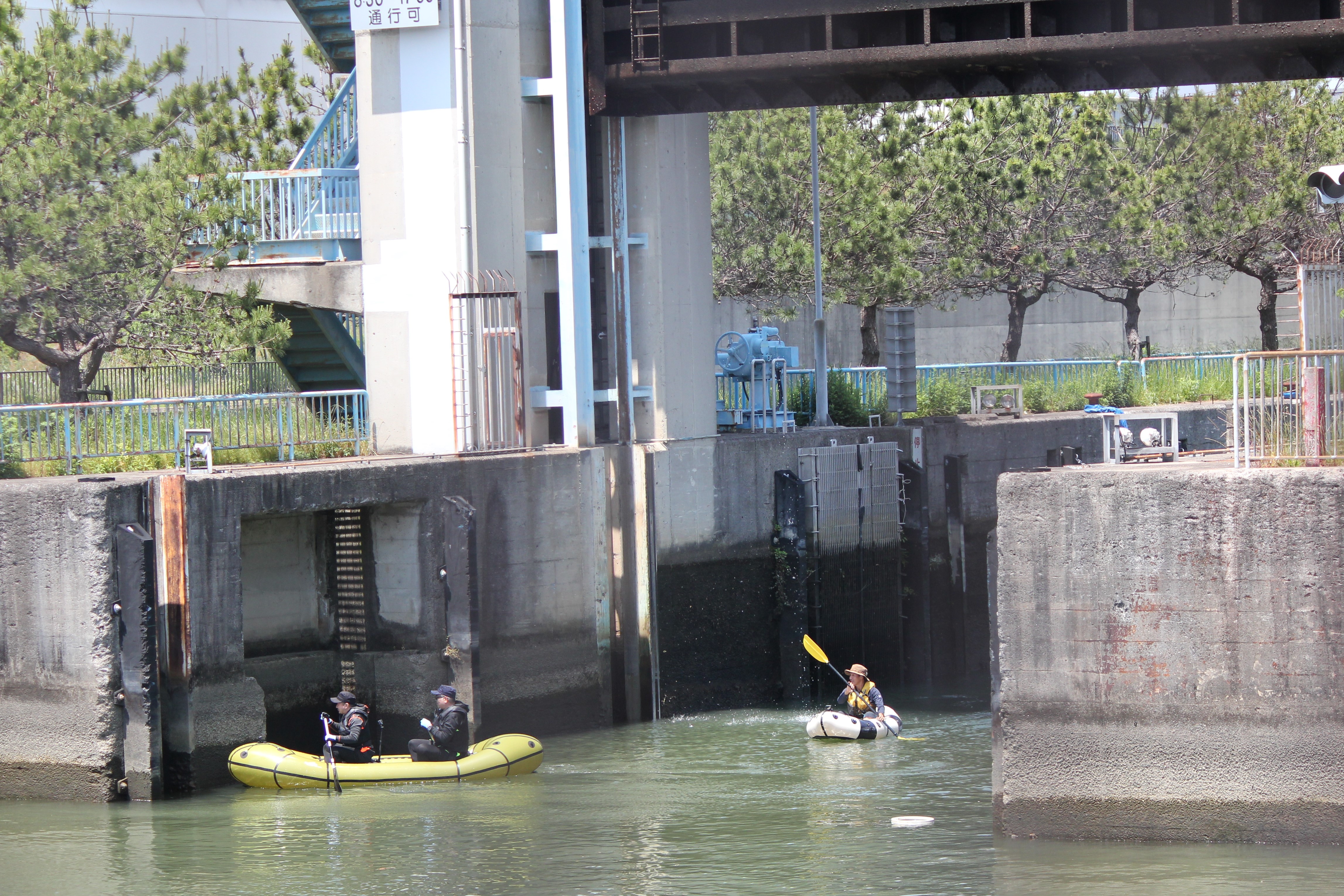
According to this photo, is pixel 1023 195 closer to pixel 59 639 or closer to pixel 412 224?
pixel 412 224

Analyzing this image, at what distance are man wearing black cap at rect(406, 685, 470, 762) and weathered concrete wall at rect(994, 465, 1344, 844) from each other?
6801 millimetres

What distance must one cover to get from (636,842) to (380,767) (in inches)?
170

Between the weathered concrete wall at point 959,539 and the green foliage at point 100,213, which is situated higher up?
the green foliage at point 100,213

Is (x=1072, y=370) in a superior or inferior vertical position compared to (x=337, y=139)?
inferior

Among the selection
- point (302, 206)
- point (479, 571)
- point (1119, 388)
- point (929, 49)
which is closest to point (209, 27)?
point (302, 206)

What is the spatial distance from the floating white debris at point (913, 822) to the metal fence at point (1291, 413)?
15.9ft

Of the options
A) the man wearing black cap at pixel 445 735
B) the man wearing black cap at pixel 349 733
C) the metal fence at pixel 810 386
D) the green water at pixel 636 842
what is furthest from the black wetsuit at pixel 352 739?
the metal fence at pixel 810 386

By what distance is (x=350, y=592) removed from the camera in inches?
875

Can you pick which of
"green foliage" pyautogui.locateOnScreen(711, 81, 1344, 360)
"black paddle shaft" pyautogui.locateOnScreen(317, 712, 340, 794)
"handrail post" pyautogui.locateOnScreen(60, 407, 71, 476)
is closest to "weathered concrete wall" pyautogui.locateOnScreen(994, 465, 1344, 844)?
"black paddle shaft" pyautogui.locateOnScreen(317, 712, 340, 794)

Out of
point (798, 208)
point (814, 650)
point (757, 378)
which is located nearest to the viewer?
point (814, 650)

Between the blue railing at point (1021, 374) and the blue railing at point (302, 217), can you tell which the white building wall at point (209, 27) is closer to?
the blue railing at point (302, 217)

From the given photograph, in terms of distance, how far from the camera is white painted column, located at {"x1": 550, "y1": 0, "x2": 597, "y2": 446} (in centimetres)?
2331

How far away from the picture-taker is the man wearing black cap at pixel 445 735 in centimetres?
2008

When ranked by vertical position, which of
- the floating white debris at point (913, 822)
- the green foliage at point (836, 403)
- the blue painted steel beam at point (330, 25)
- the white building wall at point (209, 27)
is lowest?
the floating white debris at point (913, 822)
